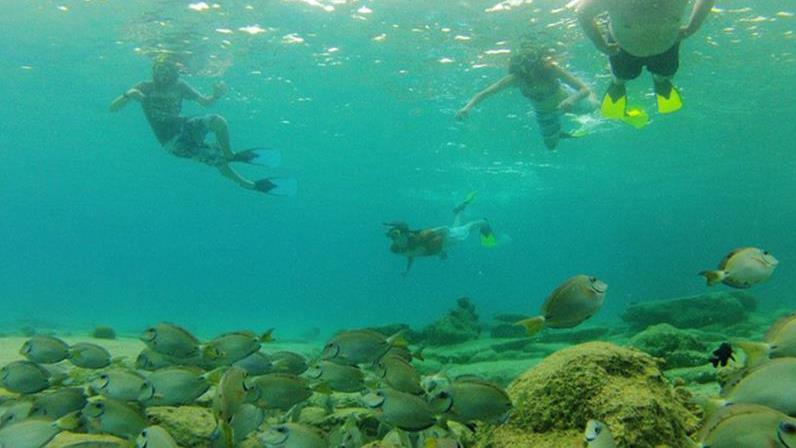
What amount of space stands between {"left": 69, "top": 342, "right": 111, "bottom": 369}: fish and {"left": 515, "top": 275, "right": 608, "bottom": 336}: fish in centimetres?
496

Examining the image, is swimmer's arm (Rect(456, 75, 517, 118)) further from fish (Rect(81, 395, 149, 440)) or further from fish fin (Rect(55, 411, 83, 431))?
fish fin (Rect(55, 411, 83, 431))

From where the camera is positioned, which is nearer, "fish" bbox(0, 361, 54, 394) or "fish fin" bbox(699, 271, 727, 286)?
"fish fin" bbox(699, 271, 727, 286)

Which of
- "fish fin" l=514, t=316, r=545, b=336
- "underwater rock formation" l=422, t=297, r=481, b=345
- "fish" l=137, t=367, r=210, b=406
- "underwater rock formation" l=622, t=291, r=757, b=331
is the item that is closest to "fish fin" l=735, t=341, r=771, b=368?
"fish fin" l=514, t=316, r=545, b=336

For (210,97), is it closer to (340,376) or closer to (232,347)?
(232,347)

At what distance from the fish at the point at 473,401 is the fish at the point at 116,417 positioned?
7.58 feet

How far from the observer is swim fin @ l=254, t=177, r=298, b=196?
12.5 metres

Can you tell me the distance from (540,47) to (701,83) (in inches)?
421

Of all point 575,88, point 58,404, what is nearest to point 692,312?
point 575,88

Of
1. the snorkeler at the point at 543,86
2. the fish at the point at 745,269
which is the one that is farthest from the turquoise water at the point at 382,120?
the fish at the point at 745,269

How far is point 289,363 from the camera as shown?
5.38 metres

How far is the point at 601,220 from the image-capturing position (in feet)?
329

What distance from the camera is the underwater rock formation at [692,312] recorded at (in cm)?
1655

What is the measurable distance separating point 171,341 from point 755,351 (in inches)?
190

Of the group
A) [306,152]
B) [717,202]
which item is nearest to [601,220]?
[717,202]
